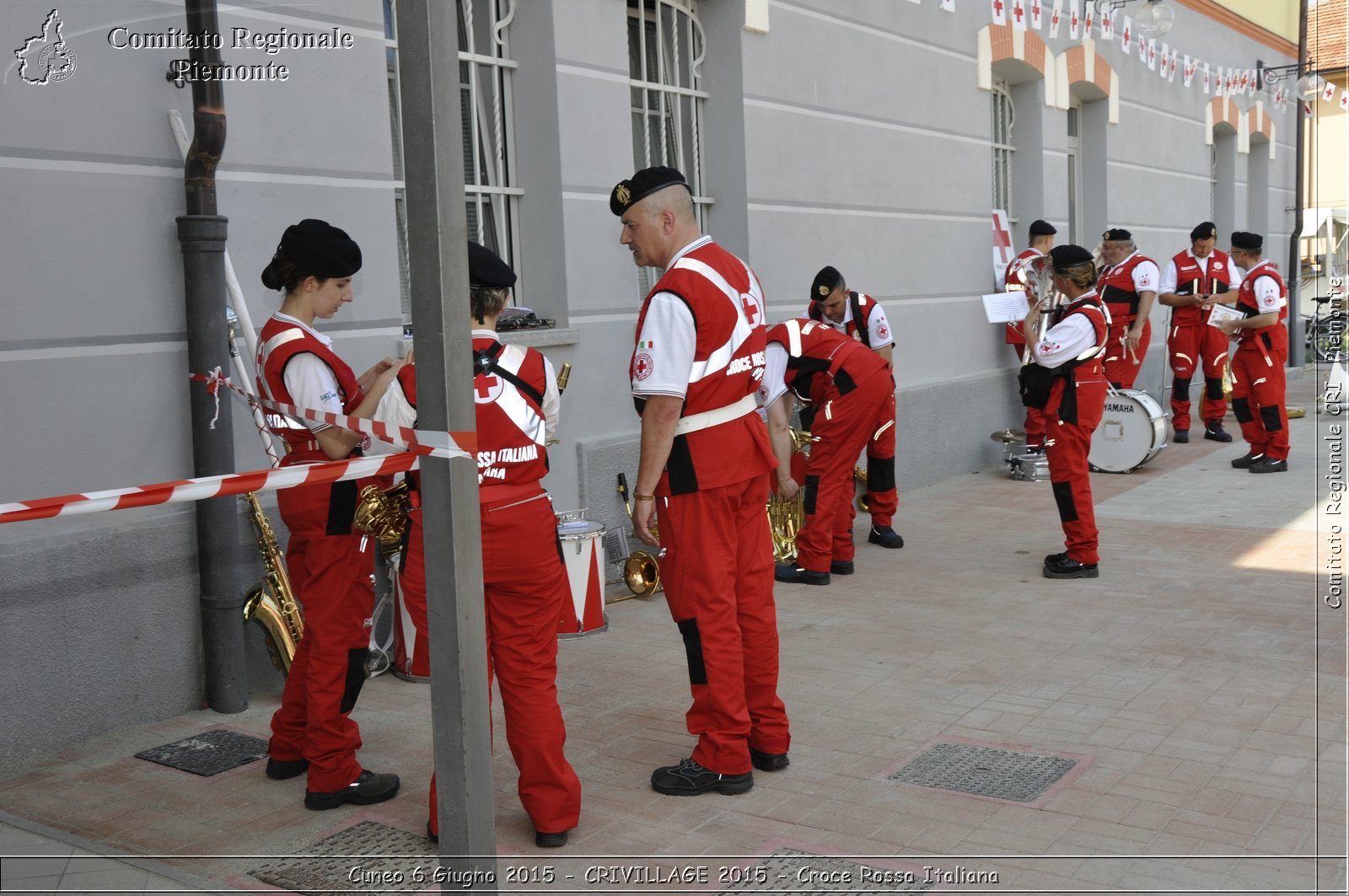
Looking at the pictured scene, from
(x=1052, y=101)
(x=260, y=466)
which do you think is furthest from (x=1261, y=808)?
(x=1052, y=101)

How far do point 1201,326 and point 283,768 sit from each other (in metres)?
11.0

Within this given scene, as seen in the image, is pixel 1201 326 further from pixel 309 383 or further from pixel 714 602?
pixel 309 383

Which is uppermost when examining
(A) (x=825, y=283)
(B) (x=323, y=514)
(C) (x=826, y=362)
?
(A) (x=825, y=283)

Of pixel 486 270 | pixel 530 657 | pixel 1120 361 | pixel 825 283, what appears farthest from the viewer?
pixel 1120 361

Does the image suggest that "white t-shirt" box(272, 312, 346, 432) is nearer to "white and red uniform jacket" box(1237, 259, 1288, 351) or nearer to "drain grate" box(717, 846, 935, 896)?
"drain grate" box(717, 846, 935, 896)

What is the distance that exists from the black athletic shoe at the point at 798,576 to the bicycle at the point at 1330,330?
1363cm

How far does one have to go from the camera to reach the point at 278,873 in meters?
3.91

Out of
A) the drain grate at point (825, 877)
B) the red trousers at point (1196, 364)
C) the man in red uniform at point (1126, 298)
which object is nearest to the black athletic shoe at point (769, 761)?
the drain grate at point (825, 877)

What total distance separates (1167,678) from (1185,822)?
162 cm

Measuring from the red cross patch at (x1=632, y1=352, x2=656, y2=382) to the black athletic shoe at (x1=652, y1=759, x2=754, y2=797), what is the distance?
1.35 meters

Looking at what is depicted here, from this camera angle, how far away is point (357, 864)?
3961mm

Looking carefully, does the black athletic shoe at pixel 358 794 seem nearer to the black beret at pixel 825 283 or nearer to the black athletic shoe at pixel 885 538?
the black beret at pixel 825 283

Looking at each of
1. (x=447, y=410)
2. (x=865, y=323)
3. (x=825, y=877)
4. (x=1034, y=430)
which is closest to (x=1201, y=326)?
(x=1034, y=430)

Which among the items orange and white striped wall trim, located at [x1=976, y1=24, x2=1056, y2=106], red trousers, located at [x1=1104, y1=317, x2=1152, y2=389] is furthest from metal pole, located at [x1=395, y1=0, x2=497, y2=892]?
red trousers, located at [x1=1104, y1=317, x2=1152, y2=389]
